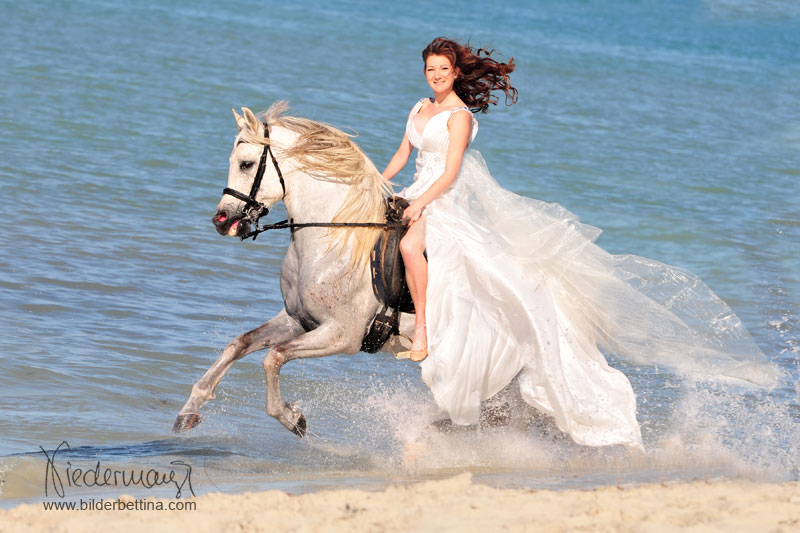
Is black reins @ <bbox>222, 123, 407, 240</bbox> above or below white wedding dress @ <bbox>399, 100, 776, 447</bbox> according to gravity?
above

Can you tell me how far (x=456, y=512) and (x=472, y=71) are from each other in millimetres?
2871

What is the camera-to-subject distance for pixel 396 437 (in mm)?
7141

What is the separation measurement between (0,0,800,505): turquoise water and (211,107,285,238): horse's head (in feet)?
4.81

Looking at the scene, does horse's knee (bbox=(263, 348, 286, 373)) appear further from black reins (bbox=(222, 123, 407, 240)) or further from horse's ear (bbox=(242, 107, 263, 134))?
horse's ear (bbox=(242, 107, 263, 134))

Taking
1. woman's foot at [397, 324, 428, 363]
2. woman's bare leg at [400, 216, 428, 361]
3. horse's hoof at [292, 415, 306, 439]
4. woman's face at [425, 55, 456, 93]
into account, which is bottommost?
horse's hoof at [292, 415, 306, 439]

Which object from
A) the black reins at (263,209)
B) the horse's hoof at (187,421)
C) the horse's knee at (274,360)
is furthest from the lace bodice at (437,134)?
the horse's hoof at (187,421)

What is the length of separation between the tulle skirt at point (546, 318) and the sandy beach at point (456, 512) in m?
1.30

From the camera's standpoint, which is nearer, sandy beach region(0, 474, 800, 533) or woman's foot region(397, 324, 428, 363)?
sandy beach region(0, 474, 800, 533)

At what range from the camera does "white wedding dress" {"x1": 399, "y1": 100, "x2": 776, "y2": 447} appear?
21.0 ft

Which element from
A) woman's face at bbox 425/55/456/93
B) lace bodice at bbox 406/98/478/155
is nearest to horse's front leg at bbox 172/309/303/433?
lace bodice at bbox 406/98/478/155

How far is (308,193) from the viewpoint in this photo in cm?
643

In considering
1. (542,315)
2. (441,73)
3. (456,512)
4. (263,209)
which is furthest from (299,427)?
(441,73)

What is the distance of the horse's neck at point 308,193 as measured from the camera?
638cm

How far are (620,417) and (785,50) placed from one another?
43.2 metres
